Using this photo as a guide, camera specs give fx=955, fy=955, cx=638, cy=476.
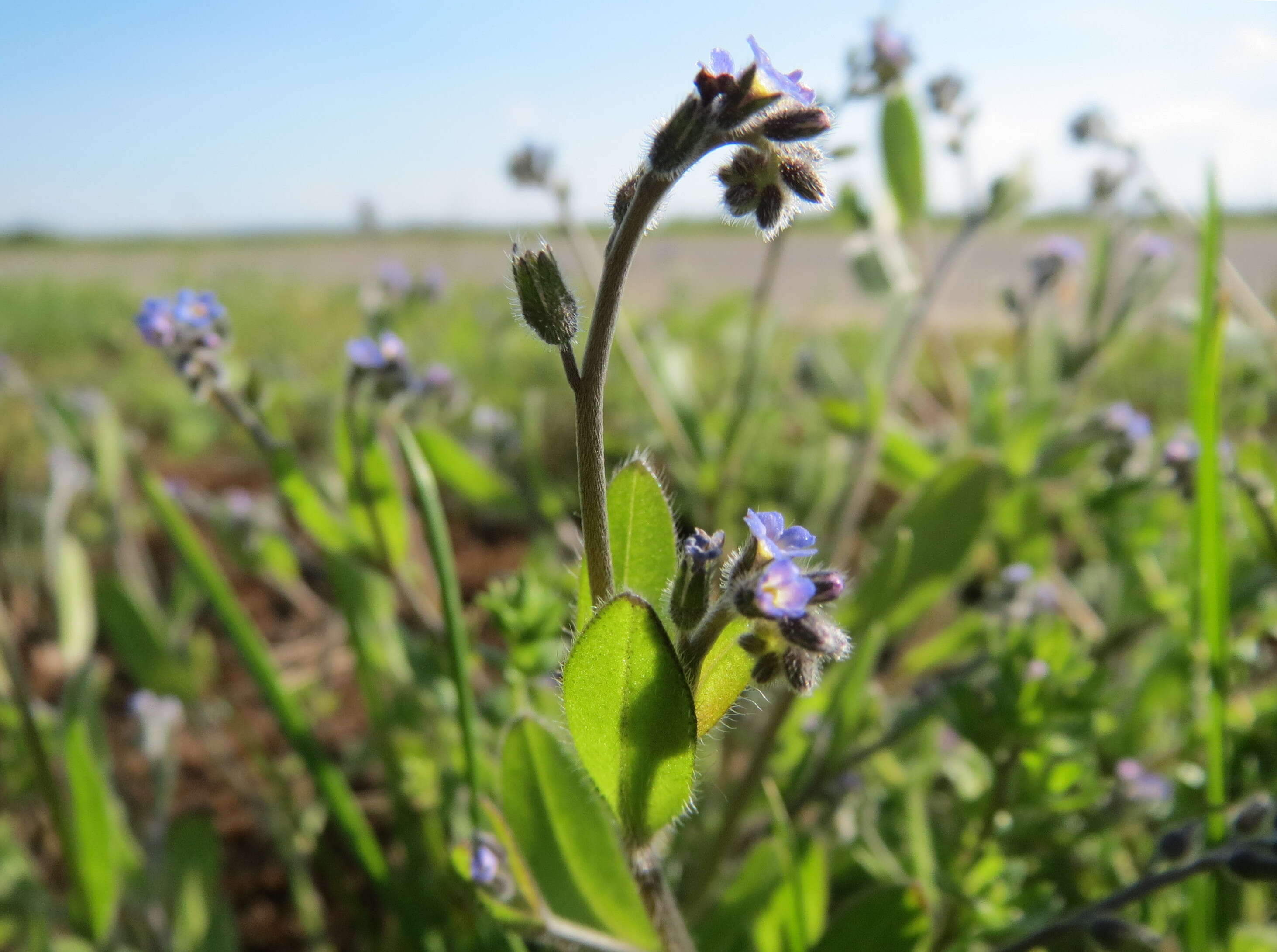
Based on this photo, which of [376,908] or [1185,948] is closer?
[1185,948]

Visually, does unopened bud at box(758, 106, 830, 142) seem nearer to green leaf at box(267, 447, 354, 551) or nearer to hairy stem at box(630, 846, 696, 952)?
hairy stem at box(630, 846, 696, 952)

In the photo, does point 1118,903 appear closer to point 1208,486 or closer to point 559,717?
point 1208,486

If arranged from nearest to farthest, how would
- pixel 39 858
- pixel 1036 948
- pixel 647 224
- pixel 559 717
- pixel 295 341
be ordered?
pixel 647 224
pixel 1036 948
pixel 559 717
pixel 39 858
pixel 295 341

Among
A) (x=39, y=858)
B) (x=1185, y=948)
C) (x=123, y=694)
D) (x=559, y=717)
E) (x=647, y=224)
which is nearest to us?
(x=647, y=224)

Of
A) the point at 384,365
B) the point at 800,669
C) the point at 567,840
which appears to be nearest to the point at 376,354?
the point at 384,365

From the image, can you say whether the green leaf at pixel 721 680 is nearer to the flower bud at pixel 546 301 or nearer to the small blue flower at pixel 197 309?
the flower bud at pixel 546 301

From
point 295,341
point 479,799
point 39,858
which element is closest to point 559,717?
point 479,799

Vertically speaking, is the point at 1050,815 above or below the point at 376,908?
above
